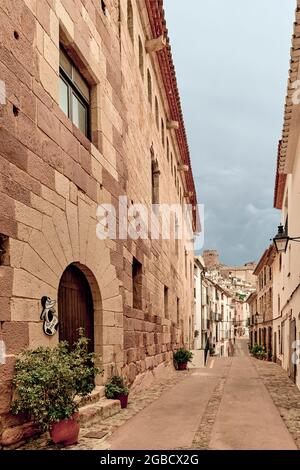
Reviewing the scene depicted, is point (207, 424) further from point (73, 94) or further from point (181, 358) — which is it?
point (181, 358)

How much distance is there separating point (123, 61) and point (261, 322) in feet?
88.4

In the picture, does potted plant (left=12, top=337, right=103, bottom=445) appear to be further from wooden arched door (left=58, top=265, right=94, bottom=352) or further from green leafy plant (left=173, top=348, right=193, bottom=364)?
green leafy plant (left=173, top=348, right=193, bottom=364)

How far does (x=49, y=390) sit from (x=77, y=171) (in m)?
3.13

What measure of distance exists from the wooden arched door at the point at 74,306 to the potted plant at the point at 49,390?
1529mm

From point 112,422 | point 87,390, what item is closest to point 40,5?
point 87,390

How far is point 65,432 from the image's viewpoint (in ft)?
16.5

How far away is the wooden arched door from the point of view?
264 inches

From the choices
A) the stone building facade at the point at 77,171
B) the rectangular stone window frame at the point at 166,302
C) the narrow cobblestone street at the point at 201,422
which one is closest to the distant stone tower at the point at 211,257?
the rectangular stone window frame at the point at 166,302

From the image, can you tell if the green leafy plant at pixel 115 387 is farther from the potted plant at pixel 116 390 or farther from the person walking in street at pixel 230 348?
the person walking in street at pixel 230 348

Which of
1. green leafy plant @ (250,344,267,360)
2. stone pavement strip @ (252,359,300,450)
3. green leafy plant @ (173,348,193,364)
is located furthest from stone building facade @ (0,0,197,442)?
green leafy plant @ (250,344,267,360)

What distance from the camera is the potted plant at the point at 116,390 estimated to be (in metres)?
7.57

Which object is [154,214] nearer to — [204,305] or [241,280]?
[204,305]

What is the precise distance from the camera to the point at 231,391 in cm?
1072

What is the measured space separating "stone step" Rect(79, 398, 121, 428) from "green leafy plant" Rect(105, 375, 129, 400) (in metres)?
0.14
